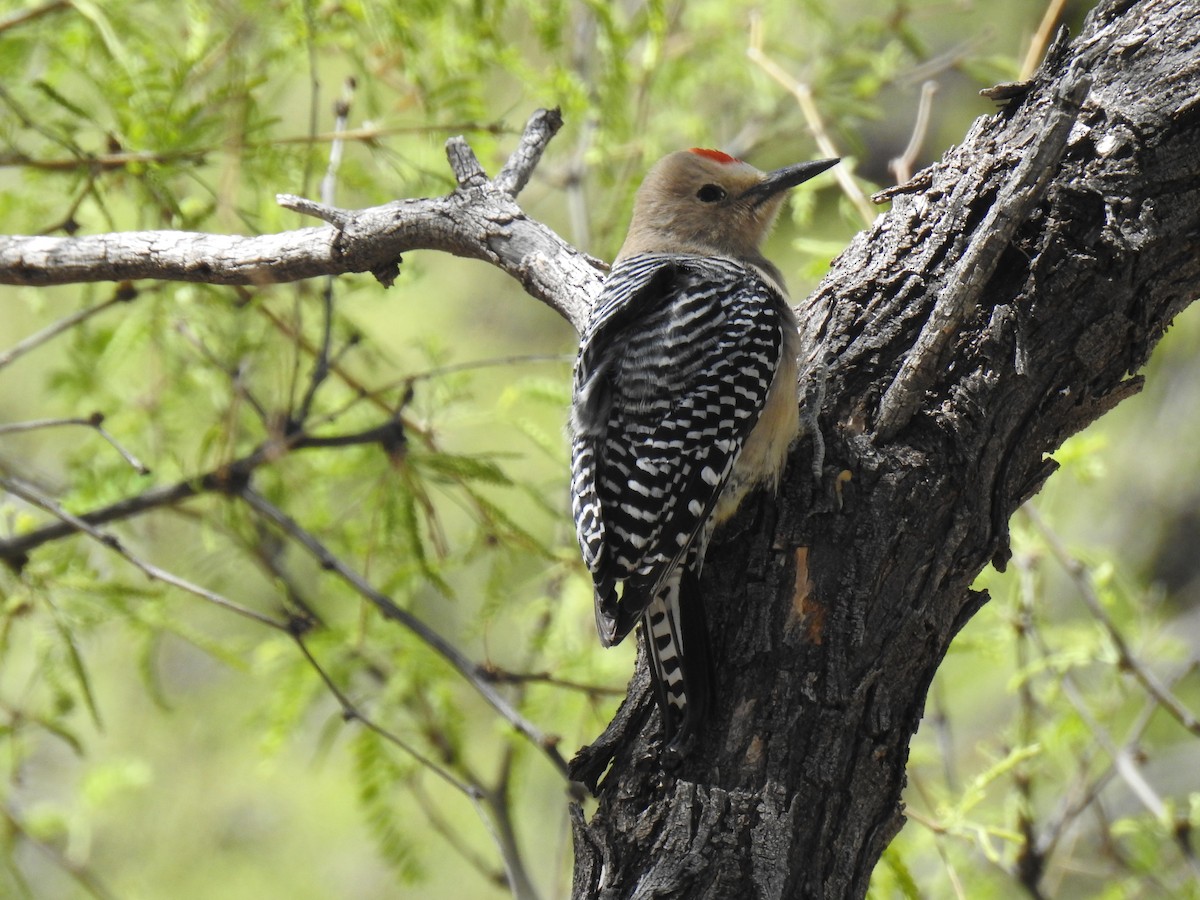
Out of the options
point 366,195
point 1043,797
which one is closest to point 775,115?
point 366,195

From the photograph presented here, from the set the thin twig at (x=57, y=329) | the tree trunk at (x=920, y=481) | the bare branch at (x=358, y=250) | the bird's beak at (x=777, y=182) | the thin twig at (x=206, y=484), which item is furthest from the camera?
the bird's beak at (x=777, y=182)

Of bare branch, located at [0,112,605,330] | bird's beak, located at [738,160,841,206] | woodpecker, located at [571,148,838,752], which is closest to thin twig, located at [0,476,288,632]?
bare branch, located at [0,112,605,330]

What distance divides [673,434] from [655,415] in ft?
0.32

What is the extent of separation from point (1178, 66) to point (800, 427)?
1.14 meters

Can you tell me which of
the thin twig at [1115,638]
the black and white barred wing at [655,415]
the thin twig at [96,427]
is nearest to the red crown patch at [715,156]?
the black and white barred wing at [655,415]

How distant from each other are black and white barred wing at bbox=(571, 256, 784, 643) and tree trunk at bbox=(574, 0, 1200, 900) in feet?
1.20

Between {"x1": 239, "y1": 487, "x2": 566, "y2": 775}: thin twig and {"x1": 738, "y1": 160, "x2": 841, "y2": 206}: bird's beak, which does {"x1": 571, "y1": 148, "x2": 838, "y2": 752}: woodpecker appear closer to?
{"x1": 738, "y1": 160, "x2": 841, "y2": 206}: bird's beak

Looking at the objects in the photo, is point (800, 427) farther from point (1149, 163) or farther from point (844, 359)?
point (1149, 163)

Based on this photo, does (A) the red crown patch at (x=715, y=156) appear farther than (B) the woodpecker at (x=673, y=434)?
Yes

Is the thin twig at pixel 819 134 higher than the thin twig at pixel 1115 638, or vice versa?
the thin twig at pixel 819 134

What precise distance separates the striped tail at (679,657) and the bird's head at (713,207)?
172cm

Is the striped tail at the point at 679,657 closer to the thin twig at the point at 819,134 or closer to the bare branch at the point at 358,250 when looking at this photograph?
the bare branch at the point at 358,250

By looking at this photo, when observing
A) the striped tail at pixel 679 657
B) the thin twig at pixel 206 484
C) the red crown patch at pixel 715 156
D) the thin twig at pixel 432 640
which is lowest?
the striped tail at pixel 679 657

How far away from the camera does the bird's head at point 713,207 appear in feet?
13.8
